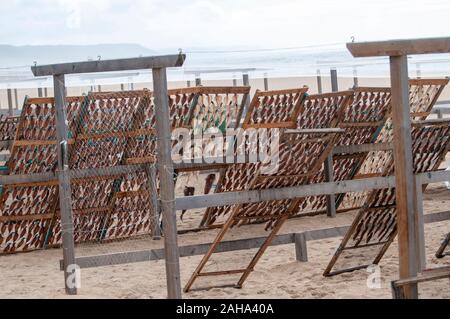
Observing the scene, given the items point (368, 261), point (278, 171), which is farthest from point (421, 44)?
point (368, 261)

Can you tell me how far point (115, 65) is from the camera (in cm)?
670

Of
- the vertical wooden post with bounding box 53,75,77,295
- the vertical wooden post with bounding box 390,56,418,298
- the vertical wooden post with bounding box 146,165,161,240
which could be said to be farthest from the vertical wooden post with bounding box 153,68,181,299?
the vertical wooden post with bounding box 146,165,161,240

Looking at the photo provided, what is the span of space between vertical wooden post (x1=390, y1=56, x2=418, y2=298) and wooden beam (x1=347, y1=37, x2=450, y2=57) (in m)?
0.06

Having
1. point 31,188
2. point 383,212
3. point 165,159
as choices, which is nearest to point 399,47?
point 165,159

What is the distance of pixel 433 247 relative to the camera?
8.70 metres

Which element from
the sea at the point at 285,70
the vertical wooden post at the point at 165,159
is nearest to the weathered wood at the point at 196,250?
the vertical wooden post at the point at 165,159

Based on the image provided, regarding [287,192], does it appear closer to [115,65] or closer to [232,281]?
[232,281]

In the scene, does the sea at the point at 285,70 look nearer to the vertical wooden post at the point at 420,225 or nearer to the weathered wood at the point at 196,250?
the weathered wood at the point at 196,250

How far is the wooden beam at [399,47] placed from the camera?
5453mm

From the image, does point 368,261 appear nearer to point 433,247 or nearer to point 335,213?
point 433,247

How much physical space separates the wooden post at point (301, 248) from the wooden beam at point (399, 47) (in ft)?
9.98
